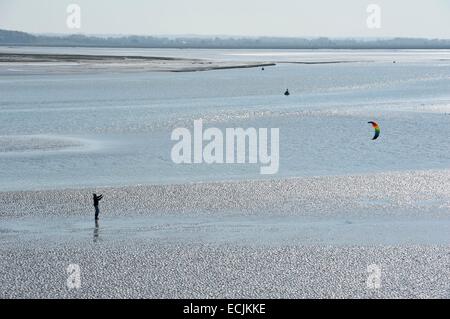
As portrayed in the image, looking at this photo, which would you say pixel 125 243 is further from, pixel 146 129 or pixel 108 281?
pixel 146 129

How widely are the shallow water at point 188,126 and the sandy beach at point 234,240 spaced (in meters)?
2.60

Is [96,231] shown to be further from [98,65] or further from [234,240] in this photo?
[98,65]

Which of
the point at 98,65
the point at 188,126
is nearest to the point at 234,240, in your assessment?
the point at 188,126

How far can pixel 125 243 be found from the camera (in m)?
17.8

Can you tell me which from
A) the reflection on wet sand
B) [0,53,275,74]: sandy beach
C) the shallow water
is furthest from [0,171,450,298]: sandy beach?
[0,53,275,74]: sandy beach

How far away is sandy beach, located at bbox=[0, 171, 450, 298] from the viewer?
1523 cm

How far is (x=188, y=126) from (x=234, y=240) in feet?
69.9

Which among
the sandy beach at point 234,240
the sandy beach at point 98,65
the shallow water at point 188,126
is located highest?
the sandy beach at point 98,65

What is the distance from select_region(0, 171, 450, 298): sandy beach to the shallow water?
2.60m

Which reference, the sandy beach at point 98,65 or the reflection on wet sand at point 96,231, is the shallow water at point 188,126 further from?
the sandy beach at point 98,65

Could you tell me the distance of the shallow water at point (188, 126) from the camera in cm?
2650

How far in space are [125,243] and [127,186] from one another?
607 cm

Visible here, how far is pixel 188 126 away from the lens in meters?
39.2

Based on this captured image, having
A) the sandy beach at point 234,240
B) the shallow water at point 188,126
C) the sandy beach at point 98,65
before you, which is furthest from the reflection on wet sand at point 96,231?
the sandy beach at point 98,65
